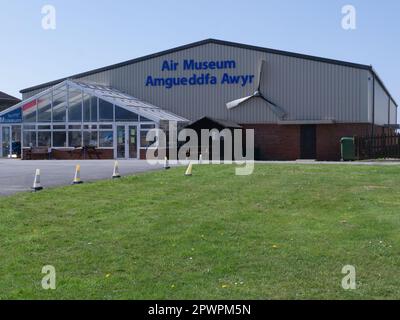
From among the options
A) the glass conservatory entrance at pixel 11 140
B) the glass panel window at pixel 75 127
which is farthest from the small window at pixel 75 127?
the glass conservatory entrance at pixel 11 140

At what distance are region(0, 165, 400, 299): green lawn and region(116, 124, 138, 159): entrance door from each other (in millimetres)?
21655

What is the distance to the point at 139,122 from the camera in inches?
1411

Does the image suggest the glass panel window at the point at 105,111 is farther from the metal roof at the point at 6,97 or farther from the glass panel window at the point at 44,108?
the metal roof at the point at 6,97

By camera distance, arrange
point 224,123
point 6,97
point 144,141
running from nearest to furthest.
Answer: point 224,123
point 144,141
point 6,97

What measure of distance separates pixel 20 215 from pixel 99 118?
86.5 feet

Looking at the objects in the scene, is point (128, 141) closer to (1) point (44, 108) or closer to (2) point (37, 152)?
(2) point (37, 152)

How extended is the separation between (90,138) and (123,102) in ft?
10.4

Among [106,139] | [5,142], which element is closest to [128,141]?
[106,139]

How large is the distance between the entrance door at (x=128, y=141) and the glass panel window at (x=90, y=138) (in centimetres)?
170

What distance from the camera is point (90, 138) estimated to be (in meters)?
36.9

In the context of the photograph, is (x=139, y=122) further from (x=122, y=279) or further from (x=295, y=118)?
(x=122, y=279)

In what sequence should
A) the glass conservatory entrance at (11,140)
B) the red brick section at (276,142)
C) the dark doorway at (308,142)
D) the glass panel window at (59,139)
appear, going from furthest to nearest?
the glass conservatory entrance at (11,140) → the red brick section at (276,142) → the dark doorway at (308,142) → the glass panel window at (59,139)

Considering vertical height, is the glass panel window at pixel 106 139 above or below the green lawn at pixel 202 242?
above

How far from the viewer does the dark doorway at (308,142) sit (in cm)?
3762
